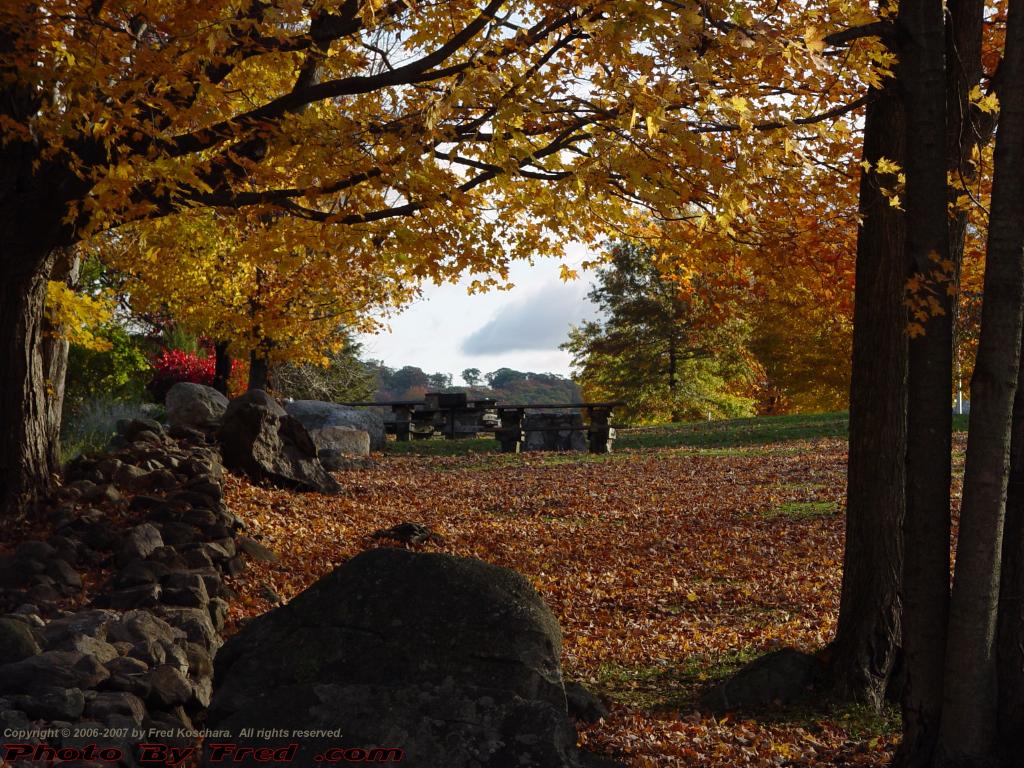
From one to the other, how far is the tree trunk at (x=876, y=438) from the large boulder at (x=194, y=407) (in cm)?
1009

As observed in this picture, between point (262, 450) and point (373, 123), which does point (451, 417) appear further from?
point (373, 123)

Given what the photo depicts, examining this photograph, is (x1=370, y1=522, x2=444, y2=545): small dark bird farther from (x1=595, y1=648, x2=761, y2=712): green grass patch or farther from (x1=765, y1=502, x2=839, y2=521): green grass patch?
(x1=765, y1=502, x2=839, y2=521): green grass patch

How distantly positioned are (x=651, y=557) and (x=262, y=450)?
5711mm

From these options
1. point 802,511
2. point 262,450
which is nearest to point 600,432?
point 802,511

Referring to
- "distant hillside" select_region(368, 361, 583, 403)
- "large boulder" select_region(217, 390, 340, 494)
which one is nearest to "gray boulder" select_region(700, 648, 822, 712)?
"large boulder" select_region(217, 390, 340, 494)

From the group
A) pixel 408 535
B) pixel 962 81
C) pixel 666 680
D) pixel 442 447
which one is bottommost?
pixel 666 680

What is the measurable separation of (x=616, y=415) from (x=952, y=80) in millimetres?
33624

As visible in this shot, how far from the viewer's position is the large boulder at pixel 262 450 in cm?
1278

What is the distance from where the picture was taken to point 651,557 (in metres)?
11.1

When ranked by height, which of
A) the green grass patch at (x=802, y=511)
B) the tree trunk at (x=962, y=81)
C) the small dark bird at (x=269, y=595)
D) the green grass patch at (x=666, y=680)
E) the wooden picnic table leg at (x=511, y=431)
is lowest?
the green grass patch at (x=666, y=680)

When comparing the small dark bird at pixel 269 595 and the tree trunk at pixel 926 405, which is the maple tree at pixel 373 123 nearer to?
the tree trunk at pixel 926 405

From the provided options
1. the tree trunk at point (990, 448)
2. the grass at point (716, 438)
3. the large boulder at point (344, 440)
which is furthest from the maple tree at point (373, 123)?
the grass at point (716, 438)

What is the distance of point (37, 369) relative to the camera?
9.23m

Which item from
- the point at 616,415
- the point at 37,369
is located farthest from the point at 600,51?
the point at 616,415
